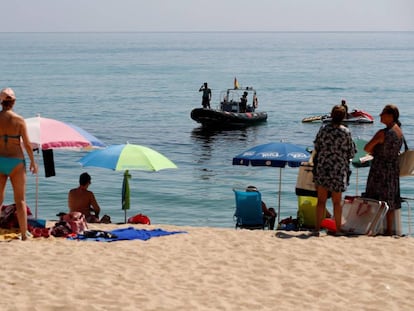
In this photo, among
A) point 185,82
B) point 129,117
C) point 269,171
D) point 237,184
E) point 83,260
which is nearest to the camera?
point 83,260

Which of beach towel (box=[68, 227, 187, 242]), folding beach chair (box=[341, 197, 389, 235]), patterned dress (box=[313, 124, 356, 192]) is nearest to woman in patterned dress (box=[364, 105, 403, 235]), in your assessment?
folding beach chair (box=[341, 197, 389, 235])

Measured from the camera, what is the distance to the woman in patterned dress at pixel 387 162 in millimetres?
9742

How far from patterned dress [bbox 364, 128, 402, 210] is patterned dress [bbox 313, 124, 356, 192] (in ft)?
1.16

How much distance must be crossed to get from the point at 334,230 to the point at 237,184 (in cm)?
1501

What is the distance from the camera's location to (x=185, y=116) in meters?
48.4

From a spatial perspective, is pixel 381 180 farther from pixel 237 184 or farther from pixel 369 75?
pixel 369 75

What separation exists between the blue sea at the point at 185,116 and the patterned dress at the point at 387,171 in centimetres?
840

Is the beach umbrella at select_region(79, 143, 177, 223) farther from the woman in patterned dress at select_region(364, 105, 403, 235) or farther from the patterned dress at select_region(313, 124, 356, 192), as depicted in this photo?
the woman in patterned dress at select_region(364, 105, 403, 235)

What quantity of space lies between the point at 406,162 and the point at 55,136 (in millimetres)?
4104

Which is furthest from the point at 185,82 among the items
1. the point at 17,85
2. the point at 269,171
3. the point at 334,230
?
the point at 334,230

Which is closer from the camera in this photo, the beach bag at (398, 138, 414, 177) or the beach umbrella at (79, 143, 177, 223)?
the beach bag at (398, 138, 414, 177)

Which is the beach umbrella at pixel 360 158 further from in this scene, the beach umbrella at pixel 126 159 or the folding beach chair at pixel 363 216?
the beach umbrella at pixel 126 159

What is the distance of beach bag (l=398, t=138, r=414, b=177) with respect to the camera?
10047mm

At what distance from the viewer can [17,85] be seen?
233ft
